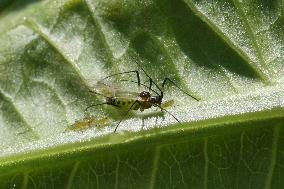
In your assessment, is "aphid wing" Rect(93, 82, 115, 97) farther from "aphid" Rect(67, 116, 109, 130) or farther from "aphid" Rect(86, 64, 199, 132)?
"aphid" Rect(67, 116, 109, 130)

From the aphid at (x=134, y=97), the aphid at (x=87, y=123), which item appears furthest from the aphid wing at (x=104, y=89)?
the aphid at (x=87, y=123)

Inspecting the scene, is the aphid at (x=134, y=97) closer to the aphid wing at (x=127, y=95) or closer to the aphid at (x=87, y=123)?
the aphid wing at (x=127, y=95)

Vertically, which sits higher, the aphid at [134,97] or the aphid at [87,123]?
the aphid at [134,97]

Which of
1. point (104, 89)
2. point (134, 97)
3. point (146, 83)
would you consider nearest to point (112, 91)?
point (104, 89)

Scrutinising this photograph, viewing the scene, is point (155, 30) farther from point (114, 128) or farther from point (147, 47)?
point (114, 128)

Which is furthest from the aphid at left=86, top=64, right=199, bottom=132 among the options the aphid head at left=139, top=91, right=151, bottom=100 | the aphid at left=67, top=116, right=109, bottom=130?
the aphid at left=67, top=116, right=109, bottom=130

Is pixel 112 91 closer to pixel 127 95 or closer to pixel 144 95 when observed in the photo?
pixel 127 95
